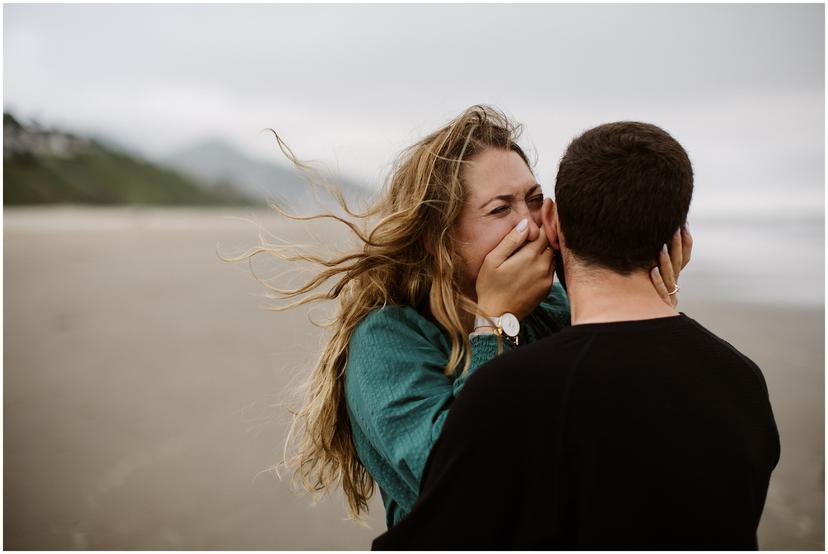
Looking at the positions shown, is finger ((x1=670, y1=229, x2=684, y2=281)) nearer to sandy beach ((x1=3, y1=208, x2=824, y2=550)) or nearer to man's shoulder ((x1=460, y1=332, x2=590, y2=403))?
man's shoulder ((x1=460, y1=332, x2=590, y2=403))

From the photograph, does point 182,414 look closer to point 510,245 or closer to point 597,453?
point 510,245

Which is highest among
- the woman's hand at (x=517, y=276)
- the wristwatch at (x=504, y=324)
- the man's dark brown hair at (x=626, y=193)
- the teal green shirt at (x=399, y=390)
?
the man's dark brown hair at (x=626, y=193)

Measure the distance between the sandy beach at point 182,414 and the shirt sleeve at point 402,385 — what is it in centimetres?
77

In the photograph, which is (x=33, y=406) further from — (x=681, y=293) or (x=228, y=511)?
(x=681, y=293)

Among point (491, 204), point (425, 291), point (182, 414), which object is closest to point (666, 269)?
point (491, 204)

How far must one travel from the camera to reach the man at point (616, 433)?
166 cm

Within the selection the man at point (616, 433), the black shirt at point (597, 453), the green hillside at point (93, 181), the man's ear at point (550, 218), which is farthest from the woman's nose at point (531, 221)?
the green hillside at point (93, 181)

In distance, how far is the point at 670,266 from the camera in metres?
2.12

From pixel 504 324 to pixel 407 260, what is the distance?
591 mm

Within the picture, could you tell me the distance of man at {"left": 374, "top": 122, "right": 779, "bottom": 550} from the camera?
1.66 metres

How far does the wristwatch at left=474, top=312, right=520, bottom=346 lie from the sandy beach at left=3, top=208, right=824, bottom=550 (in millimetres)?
1107

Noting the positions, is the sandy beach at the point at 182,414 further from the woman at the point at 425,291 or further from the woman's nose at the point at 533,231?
the woman's nose at the point at 533,231

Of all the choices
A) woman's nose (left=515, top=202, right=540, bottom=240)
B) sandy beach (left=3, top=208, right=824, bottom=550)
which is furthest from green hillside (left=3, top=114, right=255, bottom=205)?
woman's nose (left=515, top=202, right=540, bottom=240)

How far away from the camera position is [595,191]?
196 centimetres
